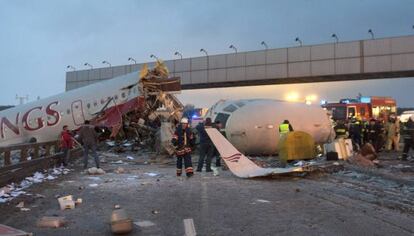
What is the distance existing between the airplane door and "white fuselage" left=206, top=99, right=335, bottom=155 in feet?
25.5

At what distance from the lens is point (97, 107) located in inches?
1094

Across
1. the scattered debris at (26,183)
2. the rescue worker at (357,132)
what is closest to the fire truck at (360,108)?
the rescue worker at (357,132)

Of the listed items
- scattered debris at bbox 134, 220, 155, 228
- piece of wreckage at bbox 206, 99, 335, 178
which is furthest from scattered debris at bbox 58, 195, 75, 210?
piece of wreckage at bbox 206, 99, 335, 178

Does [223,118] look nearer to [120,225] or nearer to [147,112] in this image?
[147,112]

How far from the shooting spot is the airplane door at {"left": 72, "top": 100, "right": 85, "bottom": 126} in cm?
2795

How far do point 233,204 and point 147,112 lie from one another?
19202 millimetres

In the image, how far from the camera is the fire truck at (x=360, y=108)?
123 feet

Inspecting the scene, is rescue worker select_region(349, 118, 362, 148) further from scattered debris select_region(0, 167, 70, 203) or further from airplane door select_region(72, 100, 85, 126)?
scattered debris select_region(0, 167, 70, 203)

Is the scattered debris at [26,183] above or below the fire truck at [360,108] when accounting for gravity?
below

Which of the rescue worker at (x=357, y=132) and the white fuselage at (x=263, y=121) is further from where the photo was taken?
the rescue worker at (x=357, y=132)

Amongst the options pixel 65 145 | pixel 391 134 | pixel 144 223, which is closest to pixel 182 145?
pixel 65 145

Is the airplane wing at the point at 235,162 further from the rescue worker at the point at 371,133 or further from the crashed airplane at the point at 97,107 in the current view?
the crashed airplane at the point at 97,107

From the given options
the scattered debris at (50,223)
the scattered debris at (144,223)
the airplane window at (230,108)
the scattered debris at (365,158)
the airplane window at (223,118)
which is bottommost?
the scattered debris at (144,223)

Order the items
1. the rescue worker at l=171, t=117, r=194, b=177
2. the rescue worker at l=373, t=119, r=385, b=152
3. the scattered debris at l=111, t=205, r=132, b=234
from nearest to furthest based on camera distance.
Result: 1. the scattered debris at l=111, t=205, r=132, b=234
2. the rescue worker at l=171, t=117, r=194, b=177
3. the rescue worker at l=373, t=119, r=385, b=152
